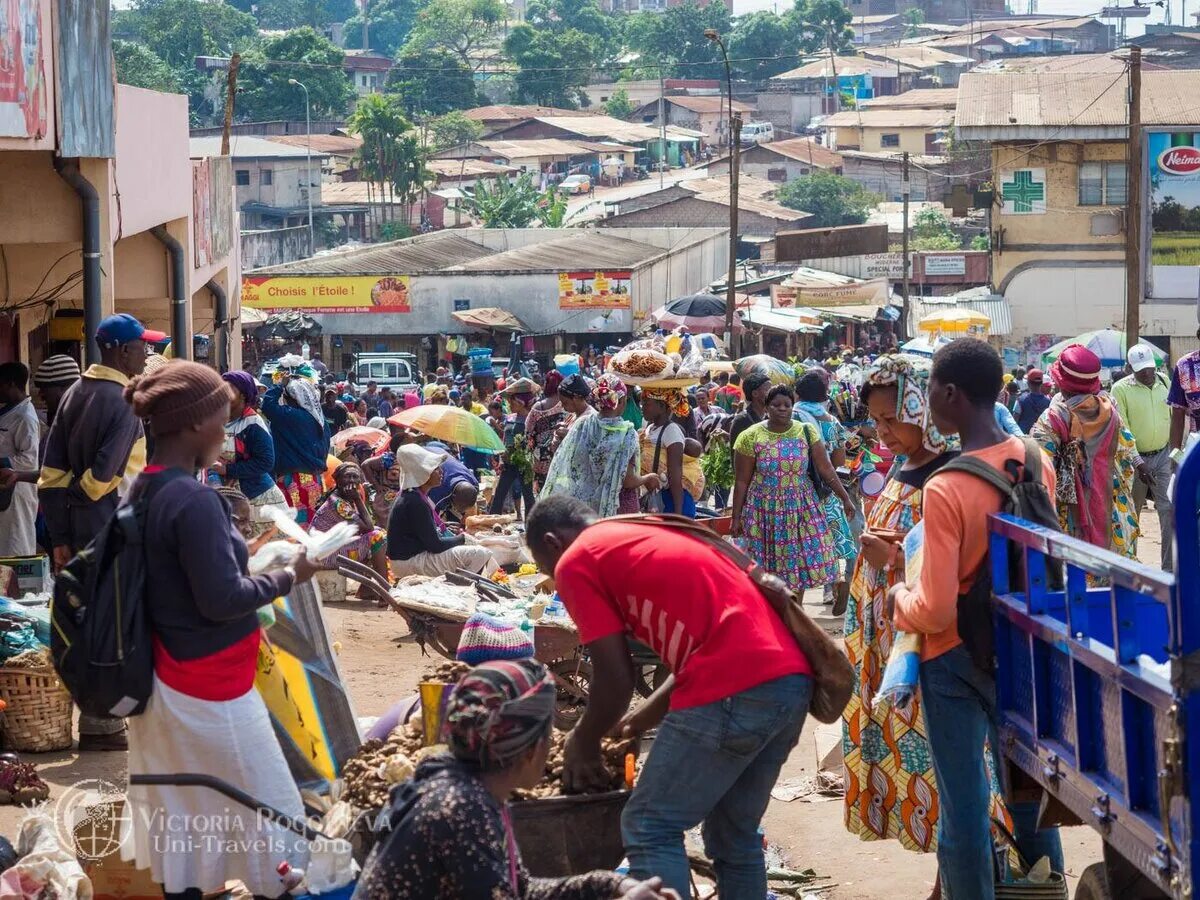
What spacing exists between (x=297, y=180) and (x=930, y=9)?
92.5 meters

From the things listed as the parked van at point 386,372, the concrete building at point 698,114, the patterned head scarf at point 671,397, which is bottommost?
the parked van at point 386,372

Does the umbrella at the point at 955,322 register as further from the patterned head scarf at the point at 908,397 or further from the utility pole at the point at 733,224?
the patterned head scarf at the point at 908,397

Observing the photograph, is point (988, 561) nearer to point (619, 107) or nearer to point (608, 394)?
point (608, 394)

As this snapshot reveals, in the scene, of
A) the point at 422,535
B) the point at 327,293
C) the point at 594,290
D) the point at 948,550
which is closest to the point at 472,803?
the point at 948,550

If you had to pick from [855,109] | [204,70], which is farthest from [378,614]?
[204,70]

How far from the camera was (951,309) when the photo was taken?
36000 millimetres

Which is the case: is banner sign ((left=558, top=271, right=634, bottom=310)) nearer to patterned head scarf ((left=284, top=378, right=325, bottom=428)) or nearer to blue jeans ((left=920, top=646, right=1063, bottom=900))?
patterned head scarf ((left=284, top=378, right=325, bottom=428))

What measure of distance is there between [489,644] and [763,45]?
358ft

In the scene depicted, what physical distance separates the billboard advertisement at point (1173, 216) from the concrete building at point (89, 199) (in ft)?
81.2

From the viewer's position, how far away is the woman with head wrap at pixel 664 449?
9.73 metres

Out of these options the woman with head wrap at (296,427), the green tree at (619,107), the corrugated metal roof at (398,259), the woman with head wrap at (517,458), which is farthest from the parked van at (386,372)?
the green tree at (619,107)

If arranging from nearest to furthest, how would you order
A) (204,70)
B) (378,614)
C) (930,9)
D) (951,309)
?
(378,614)
(951,309)
(204,70)
(930,9)

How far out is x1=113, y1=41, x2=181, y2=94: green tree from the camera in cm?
8338

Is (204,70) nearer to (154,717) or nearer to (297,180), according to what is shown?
(297,180)
